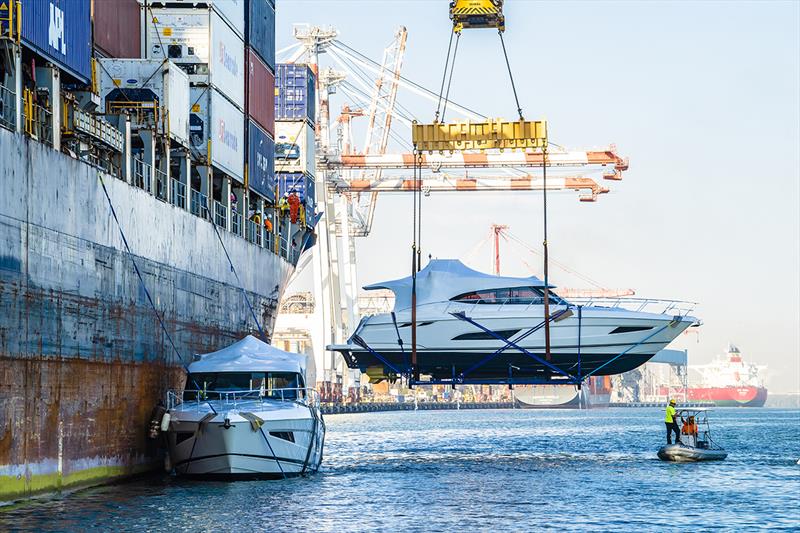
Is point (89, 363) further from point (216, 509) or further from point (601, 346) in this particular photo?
point (601, 346)

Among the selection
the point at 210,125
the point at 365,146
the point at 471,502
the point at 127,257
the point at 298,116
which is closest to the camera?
the point at 471,502

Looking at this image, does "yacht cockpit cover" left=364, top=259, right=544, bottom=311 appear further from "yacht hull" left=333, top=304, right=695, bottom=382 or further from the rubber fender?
the rubber fender

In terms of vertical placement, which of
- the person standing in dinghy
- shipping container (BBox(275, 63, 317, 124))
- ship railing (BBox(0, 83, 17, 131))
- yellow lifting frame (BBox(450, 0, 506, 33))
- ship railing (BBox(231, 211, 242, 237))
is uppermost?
shipping container (BBox(275, 63, 317, 124))

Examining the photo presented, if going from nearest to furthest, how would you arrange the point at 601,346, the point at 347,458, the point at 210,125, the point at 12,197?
the point at 12,197
the point at 601,346
the point at 210,125
the point at 347,458

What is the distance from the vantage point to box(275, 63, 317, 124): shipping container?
247 feet

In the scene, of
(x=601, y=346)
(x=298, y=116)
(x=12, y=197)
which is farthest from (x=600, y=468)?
(x=298, y=116)

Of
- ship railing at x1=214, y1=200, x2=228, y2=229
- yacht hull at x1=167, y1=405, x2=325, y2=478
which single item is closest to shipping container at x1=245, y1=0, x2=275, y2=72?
ship railing at x1=214, y1=200, x2=228, y2=229

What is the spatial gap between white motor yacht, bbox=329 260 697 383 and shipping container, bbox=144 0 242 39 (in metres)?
12.5

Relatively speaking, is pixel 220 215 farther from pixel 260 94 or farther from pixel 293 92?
pixel 293 92

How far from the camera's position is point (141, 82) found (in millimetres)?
41719

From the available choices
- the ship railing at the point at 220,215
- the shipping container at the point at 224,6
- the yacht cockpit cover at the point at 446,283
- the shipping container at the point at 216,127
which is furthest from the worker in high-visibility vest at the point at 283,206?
the yacht cockpit cover at the point at 446,283

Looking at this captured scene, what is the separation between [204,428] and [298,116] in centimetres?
4312

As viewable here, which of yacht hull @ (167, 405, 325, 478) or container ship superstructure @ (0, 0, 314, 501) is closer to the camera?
container ship superstructure @ (0, 0, 314, 501)

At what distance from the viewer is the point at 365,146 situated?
357ft
